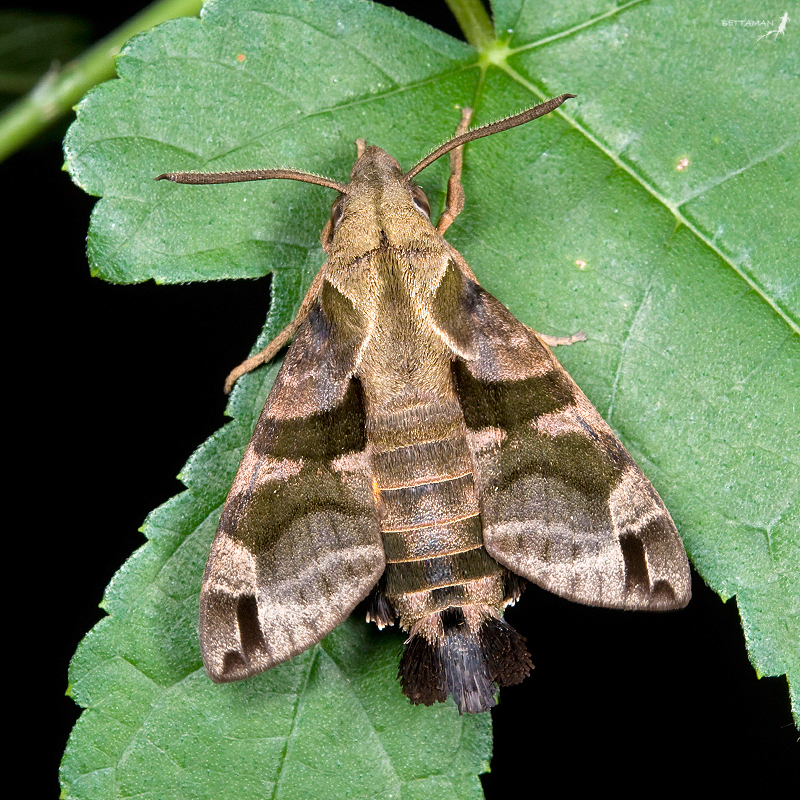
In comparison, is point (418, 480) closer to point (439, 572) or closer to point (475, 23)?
point (439, 572)

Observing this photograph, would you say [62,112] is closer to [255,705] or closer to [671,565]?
[255,705]

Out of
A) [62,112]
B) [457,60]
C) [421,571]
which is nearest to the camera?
[421,571]

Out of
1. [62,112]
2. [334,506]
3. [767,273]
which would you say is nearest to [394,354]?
[334,506]

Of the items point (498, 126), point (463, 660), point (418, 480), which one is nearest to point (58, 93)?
point (498, 126)

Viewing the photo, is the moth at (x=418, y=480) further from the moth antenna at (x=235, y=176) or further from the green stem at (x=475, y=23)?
the green stem at (x=475, y=23)

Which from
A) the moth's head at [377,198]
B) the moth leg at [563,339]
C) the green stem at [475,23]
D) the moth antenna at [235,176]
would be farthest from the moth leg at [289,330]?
the green stem at [475,23]

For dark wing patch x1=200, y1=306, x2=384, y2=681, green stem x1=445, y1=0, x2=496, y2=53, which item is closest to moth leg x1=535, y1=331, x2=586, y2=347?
dark wing patch x1=200, y1=306, x2=384, y2=681
